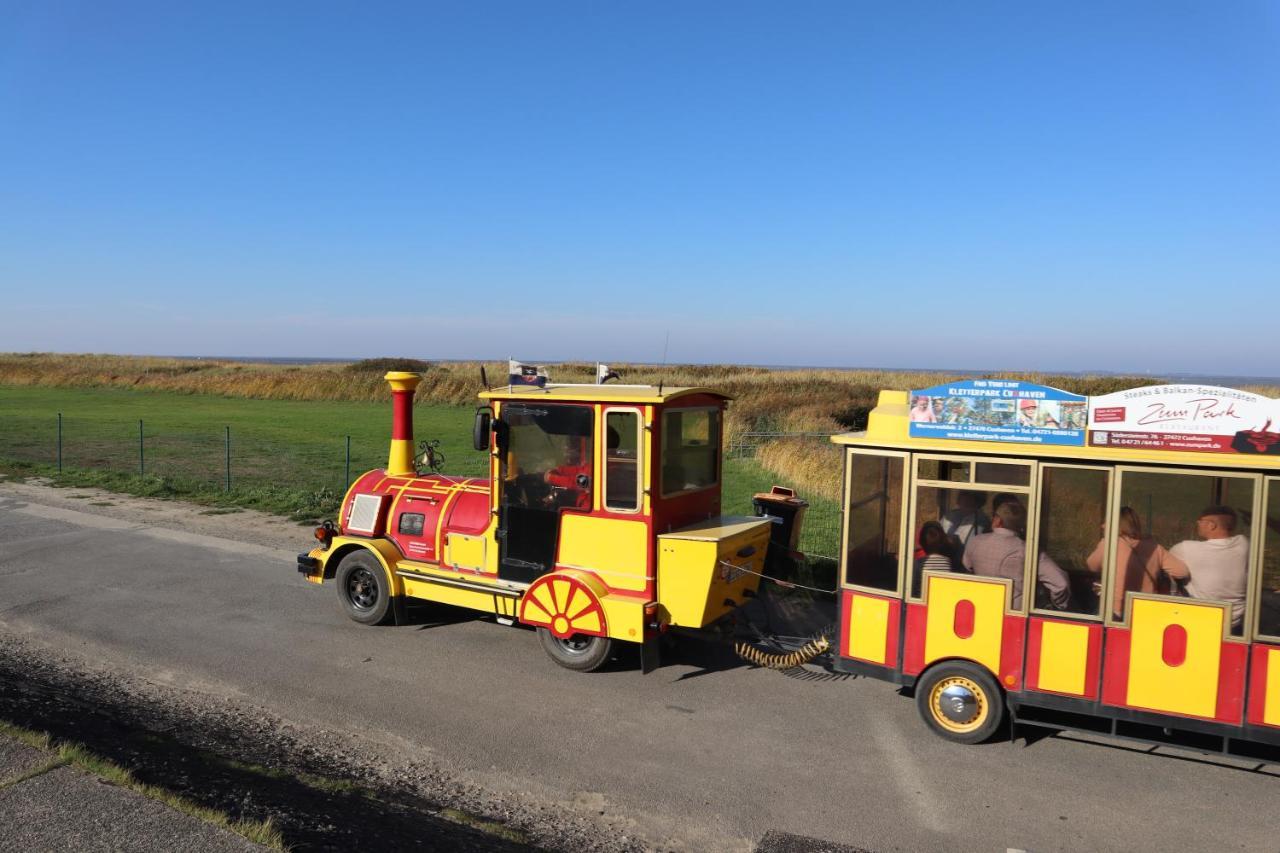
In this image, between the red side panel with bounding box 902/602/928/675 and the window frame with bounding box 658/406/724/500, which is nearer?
the red side panel with bounding box 902/602/928/675

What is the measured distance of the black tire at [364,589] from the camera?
8.55 m

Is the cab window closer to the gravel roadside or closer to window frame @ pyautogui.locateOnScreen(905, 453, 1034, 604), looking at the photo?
the gravel roadside

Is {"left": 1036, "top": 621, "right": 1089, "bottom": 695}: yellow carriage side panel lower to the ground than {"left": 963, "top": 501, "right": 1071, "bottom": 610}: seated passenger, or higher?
lower

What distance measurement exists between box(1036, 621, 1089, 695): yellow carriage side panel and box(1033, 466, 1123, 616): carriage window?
0.45 feet

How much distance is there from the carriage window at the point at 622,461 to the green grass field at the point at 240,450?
5.01m

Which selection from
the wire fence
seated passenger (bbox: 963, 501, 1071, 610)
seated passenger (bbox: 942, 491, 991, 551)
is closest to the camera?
seated passenger (bbox: 963, 501, 1071, 610)

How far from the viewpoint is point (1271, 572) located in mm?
5434

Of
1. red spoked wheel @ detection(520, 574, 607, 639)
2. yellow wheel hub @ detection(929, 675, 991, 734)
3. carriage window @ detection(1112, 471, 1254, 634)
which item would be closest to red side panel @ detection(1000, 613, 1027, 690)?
yellow wheel hub @ detection(929, 675, 991, 734)

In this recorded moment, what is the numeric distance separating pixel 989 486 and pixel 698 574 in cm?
227

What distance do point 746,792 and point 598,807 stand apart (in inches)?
36.3

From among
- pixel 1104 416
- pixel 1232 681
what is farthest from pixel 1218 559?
pixel 1104 416

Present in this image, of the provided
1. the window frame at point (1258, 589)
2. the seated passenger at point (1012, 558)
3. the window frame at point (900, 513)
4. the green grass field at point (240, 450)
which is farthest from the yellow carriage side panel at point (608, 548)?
the green grass field at point (240, 450)

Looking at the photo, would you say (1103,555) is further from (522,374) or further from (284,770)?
(284,770)

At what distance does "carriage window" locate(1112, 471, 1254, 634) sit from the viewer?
17.9 feet
